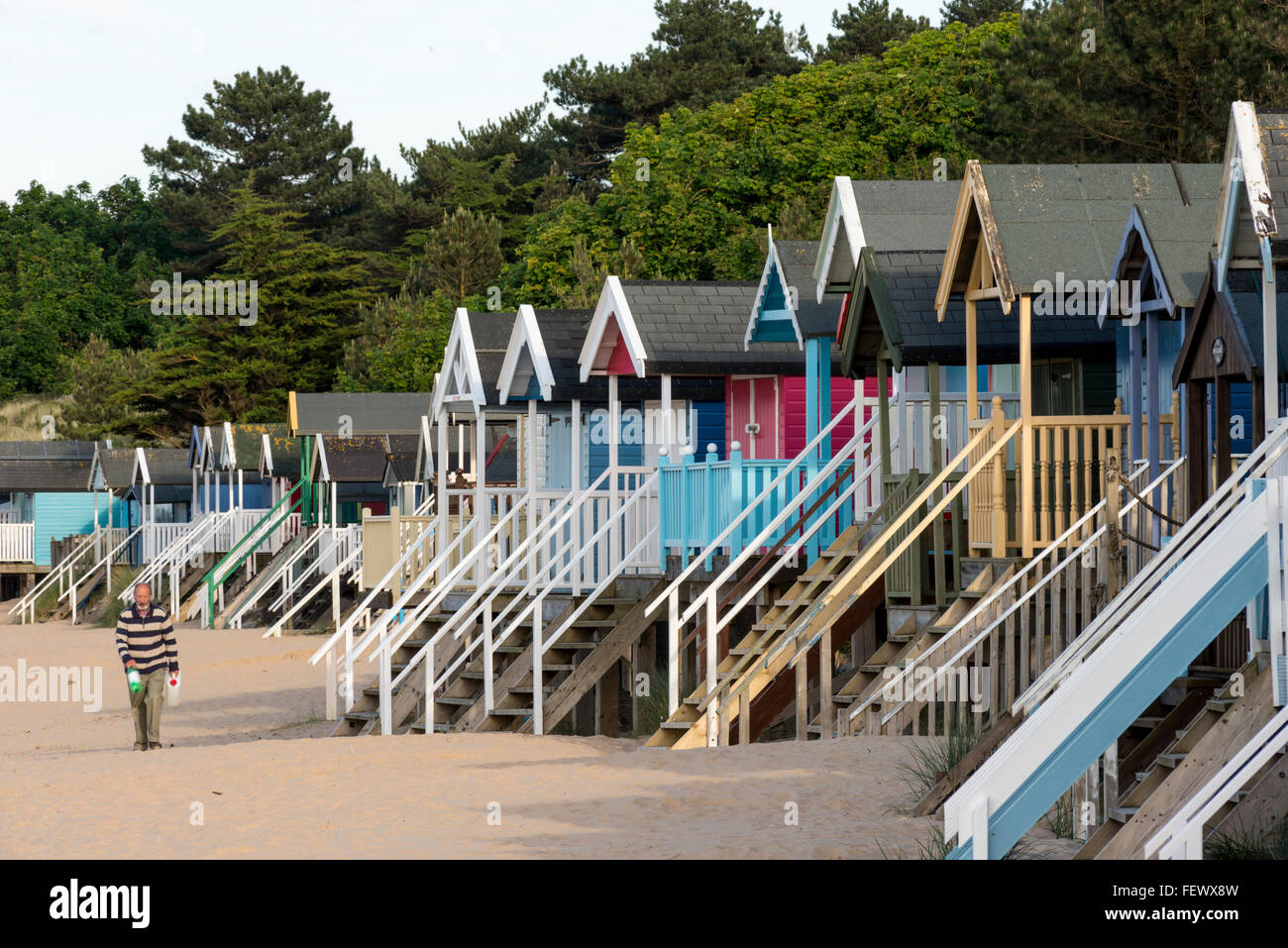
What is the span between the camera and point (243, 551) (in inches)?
1804

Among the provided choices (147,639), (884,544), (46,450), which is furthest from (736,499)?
(46,450)

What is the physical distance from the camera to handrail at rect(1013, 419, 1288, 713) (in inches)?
438

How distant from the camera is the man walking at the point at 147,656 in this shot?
19516 millimetres

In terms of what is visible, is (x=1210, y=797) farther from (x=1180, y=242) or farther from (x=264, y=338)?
(x=264, y=338)

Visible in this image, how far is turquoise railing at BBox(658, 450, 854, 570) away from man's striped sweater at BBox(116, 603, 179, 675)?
5.41 m

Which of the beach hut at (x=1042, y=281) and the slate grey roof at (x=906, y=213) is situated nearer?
the beach hut at (x=1042, y=281)

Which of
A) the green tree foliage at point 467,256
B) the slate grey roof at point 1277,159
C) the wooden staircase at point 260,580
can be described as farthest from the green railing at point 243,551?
the slate grey roof at point 1277,159

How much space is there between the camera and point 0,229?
94.8 meters

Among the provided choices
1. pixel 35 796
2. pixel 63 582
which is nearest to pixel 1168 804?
pixel 35 796

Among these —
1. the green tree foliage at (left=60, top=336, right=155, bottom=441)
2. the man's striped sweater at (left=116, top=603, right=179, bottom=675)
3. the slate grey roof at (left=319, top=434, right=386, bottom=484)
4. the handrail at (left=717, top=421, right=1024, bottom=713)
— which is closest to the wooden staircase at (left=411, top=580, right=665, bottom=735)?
the handrail at (left=717, top=421, right=1024, bottom=713)

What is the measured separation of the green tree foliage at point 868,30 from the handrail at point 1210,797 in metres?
56.9

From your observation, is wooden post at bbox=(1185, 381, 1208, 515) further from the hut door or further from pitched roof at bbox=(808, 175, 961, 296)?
the hut door

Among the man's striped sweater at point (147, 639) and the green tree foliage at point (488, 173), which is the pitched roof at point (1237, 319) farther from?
the green tree foliage at point (488, 173)

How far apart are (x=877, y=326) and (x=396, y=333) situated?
4283 cm
